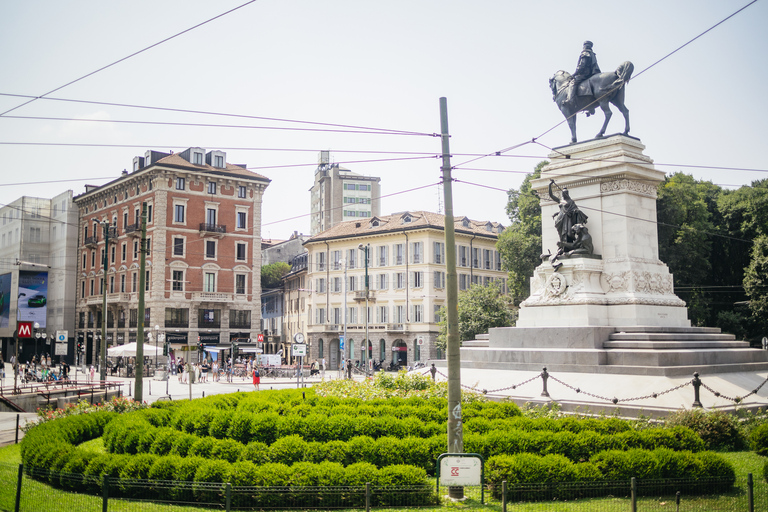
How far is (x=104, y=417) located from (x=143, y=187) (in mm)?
56333

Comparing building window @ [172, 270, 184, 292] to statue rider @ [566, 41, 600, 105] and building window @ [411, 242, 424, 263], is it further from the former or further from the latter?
statue rider @ [566, 41, 600, 105]

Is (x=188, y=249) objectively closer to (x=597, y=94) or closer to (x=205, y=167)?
(x=205, y=167)

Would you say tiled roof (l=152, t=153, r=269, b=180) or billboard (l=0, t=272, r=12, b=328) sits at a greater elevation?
tiled roof (l=152, t=153, r=269, b=180)

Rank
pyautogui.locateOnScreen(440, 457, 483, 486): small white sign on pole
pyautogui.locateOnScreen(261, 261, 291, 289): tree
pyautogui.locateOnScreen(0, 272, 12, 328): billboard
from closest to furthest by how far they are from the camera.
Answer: pyautogui.locateOnScreen(440, 457, 483, 486): small white sign on pole < pyautogui.locateOnScreen(0, 272, 12, 328): billboard < pyautogui.locateOnScreen(261, 261, 291, 289): tree

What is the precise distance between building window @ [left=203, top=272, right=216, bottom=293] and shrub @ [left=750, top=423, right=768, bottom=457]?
60572mm

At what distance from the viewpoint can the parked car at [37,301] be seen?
7450 cm

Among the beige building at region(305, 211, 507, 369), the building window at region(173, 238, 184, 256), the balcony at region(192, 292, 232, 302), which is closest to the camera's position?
the building window at region(173, 238, 184, 256)

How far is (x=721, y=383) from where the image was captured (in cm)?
1992

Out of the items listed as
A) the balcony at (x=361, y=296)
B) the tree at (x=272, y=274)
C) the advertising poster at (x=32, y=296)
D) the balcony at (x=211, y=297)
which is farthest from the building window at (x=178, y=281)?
the tree at (x=272, y=274)

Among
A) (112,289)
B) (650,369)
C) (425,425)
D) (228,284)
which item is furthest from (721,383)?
(112,289)

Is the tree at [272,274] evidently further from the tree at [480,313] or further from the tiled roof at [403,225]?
the tree at [480,313]

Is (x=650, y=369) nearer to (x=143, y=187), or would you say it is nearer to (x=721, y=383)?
(x=721, y=383)

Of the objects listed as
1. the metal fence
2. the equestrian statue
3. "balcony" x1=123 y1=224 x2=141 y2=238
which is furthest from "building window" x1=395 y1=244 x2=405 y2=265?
the metal fence

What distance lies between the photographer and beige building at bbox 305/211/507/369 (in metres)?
70.2
